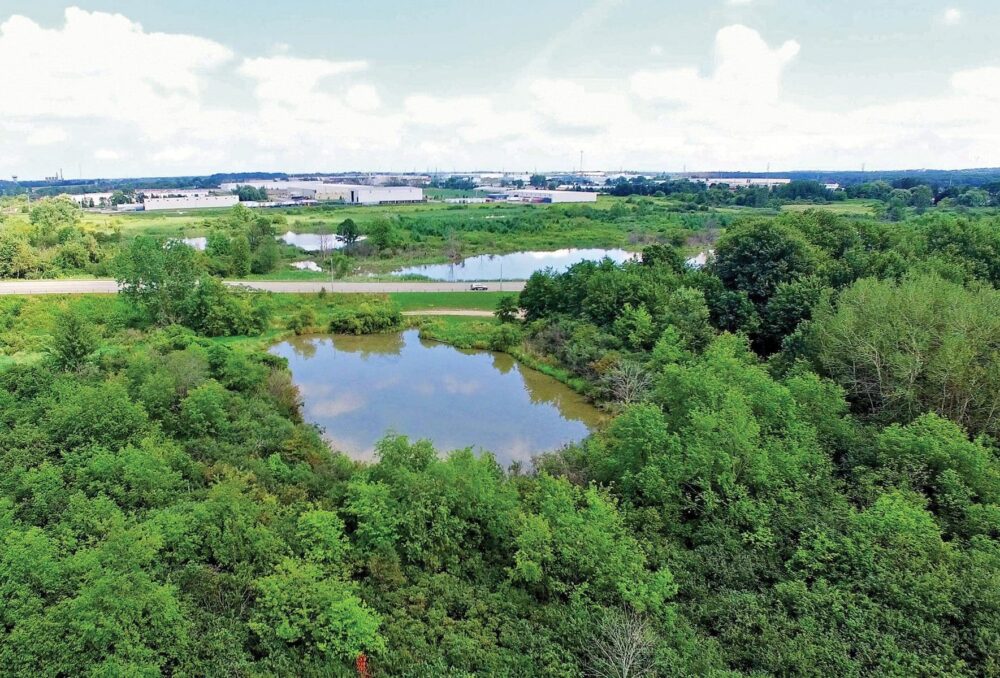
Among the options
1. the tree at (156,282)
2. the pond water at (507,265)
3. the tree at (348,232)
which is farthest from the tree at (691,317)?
the tree at (348,232)

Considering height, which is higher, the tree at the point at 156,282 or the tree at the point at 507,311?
the tree at the point at 156,282

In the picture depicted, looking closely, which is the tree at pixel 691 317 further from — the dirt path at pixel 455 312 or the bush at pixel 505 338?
the dirt path at pixel 455 312

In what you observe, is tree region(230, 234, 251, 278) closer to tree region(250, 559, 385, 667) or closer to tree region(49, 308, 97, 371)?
tree region(49, 308, 97, 371)

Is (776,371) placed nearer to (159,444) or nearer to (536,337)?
(536,337)

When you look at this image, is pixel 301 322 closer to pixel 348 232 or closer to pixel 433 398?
pixel 433 398

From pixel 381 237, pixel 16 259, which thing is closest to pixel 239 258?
pixel 381 237

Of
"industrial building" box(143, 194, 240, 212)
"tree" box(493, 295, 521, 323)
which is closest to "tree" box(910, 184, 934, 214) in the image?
"tree" box(493, 295, 521, 323)

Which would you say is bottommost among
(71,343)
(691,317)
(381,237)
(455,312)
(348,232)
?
(455,312)
